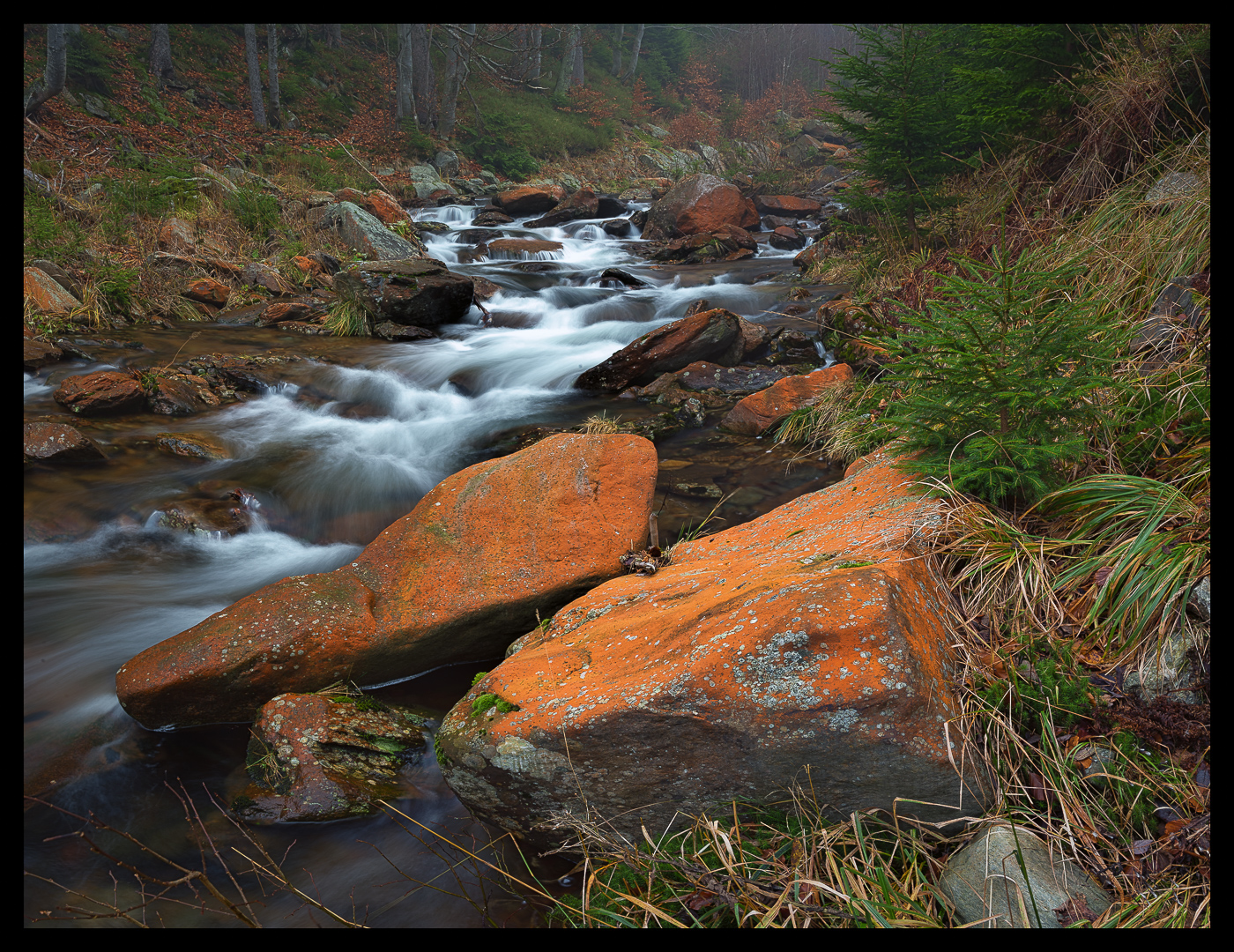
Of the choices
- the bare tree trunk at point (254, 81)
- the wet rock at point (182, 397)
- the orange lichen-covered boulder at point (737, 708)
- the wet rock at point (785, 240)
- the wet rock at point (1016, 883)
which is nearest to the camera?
the wet rock at point (1016, 883)

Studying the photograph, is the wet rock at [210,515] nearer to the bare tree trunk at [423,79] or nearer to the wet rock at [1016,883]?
the wet rock at [1016,883]

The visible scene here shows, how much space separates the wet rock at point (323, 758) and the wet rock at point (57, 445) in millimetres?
4432

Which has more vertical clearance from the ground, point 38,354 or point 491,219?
point 491,219

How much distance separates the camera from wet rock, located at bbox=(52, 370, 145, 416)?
7035mm

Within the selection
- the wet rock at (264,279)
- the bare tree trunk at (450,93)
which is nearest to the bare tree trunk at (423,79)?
the bare tree trunk at (450,93)

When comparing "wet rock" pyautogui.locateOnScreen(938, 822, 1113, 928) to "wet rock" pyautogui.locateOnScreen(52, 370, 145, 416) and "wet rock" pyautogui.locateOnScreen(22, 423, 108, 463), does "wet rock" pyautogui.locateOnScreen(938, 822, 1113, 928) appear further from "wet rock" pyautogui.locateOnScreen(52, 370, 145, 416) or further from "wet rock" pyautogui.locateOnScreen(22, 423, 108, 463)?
"wet rock" pyautogui.locateOnScreen(52, 370, 145, 416)

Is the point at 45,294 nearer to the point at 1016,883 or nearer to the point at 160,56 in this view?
the point at 1016,883

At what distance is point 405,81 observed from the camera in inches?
944

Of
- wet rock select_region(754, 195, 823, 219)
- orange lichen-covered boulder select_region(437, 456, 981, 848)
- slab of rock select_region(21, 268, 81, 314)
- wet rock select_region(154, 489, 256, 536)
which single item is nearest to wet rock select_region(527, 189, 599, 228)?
wet rock select_region(754, 195, 823, 219)

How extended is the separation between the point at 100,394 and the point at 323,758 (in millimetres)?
6162

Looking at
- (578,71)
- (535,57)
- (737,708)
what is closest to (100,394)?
(737,708)

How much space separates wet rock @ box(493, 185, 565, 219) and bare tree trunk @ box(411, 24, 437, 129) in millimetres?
7051

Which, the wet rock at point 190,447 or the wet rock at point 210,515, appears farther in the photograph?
the wet rock at point 190,447

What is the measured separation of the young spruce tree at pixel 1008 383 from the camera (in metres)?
2.95
